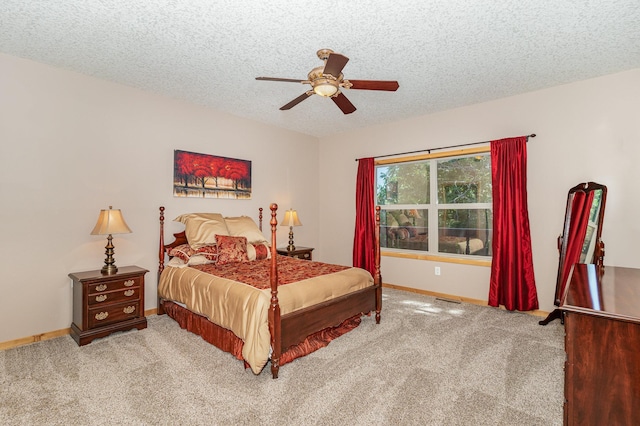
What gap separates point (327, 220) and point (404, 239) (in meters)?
1.51

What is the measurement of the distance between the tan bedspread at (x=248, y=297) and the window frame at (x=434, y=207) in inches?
66.1

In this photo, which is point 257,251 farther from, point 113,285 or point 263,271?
point 113,285

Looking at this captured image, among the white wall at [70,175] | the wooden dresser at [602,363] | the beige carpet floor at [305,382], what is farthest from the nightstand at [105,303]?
the wooden dresser at [602,363]

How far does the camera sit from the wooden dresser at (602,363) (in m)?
1.21

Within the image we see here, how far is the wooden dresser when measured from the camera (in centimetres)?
121

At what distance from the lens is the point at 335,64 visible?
2137 mm

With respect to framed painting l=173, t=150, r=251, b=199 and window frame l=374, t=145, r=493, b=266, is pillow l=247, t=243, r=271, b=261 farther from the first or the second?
window frame l=374, t=145, r=493, b=266

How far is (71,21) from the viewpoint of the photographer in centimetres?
233

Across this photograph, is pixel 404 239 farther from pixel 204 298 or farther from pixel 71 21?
pixel 71 21

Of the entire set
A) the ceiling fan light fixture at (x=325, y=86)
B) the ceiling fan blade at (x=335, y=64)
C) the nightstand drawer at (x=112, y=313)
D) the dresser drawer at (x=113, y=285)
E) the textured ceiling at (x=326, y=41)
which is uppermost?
the textured ceiling at (x=326, y=41)

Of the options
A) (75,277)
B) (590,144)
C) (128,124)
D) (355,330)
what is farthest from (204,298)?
(590,144)

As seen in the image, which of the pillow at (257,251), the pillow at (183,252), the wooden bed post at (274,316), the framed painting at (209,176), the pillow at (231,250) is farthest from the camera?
the framed painting at (209,176)

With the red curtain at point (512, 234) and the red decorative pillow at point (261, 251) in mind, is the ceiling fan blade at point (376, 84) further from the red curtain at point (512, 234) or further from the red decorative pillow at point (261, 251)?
the red decorative pillow at point (261, 251)

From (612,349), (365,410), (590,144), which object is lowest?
(365,410)
